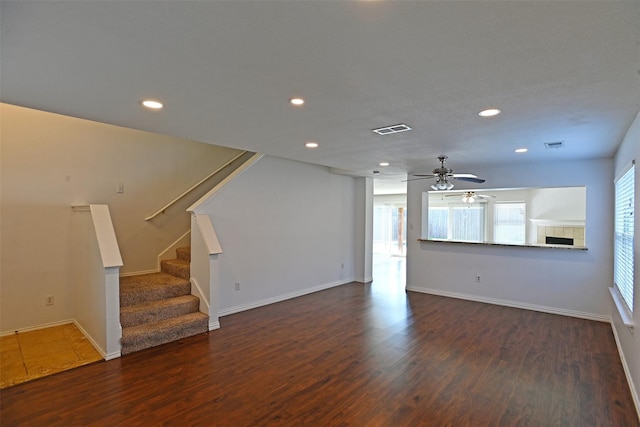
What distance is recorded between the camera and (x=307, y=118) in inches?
114

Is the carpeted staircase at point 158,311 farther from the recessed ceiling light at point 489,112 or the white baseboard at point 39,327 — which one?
the recessed ceiling light at point 489,112

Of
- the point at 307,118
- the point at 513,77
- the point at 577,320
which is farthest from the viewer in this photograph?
the point at 577,320

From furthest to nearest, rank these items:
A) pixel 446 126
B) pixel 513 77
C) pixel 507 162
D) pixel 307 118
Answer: pixel 507 162
pixel 446 126
pixel 307 118
pixel 513 77

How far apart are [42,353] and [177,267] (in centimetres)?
179

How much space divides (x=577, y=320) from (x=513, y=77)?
4536 millimetres

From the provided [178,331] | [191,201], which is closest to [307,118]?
[178,331]

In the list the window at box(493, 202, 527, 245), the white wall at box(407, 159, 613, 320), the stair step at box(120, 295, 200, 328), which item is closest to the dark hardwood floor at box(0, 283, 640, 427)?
the stair step at box(120, 295, 200, 328)

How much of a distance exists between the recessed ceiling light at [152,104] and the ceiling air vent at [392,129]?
1.98m

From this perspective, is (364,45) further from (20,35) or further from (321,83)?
(20,35)

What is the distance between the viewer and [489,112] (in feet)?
8.79

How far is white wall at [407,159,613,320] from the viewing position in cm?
474

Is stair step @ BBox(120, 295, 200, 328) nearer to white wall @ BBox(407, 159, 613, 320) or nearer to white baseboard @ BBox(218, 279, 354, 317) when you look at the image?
white baseboard @ BBox(218, 279, 354, 317)

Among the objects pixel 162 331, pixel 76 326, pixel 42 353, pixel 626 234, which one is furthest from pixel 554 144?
pixel 76 326

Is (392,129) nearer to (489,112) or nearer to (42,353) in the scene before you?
(489,112)
